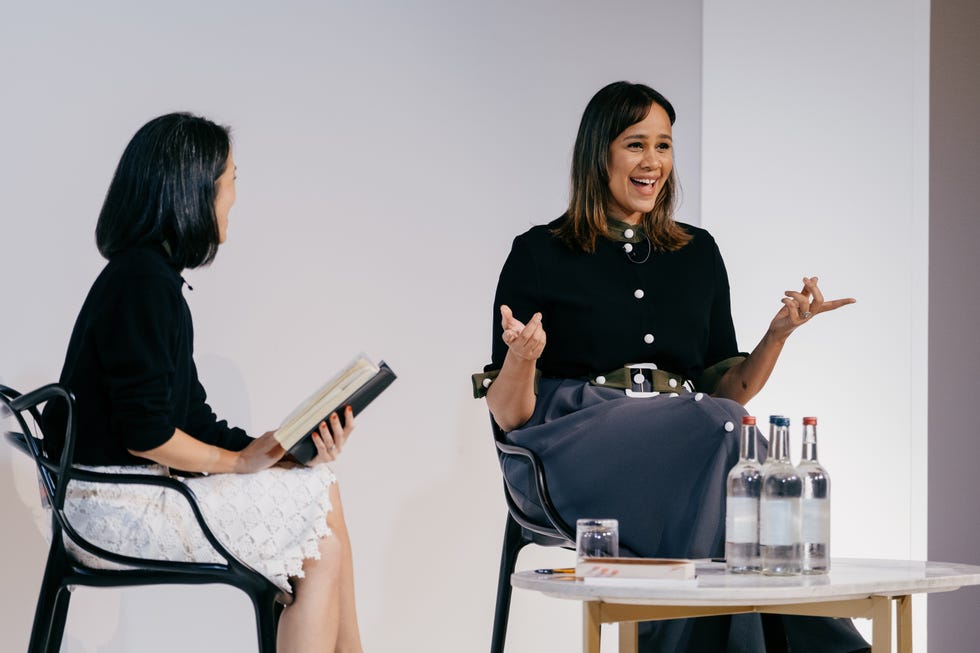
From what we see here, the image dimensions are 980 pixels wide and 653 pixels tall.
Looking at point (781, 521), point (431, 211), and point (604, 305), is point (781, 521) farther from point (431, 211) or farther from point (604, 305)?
point (431, 211)

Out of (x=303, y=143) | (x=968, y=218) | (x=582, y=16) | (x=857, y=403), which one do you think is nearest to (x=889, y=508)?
(x=857, y=403)

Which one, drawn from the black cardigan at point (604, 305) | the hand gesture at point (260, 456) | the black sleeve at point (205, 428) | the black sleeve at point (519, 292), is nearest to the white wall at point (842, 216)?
the black cardigan at point (604, 305)

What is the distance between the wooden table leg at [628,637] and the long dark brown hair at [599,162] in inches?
43.6

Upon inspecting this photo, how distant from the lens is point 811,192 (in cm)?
349

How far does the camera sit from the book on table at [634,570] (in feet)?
5.03

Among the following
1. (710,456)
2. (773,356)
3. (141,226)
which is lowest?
(710,456)

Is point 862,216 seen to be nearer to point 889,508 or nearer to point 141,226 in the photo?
point 889,508

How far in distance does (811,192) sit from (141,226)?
2.16 metres

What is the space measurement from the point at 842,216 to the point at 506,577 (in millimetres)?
1580

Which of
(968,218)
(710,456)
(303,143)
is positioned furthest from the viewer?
(968,218)

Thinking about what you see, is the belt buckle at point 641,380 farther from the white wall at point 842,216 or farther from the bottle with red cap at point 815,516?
the white wall at point 842,216

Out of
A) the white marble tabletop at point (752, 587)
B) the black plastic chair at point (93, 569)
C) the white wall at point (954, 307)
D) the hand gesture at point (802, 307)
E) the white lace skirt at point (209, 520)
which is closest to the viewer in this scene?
the white marble tabletop at point (752, 587)

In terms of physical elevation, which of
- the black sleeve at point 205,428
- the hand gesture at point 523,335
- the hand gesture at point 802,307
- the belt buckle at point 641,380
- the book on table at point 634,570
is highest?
the hand gesture at point 802,307

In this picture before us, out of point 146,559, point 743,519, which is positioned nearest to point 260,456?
point 146,559
